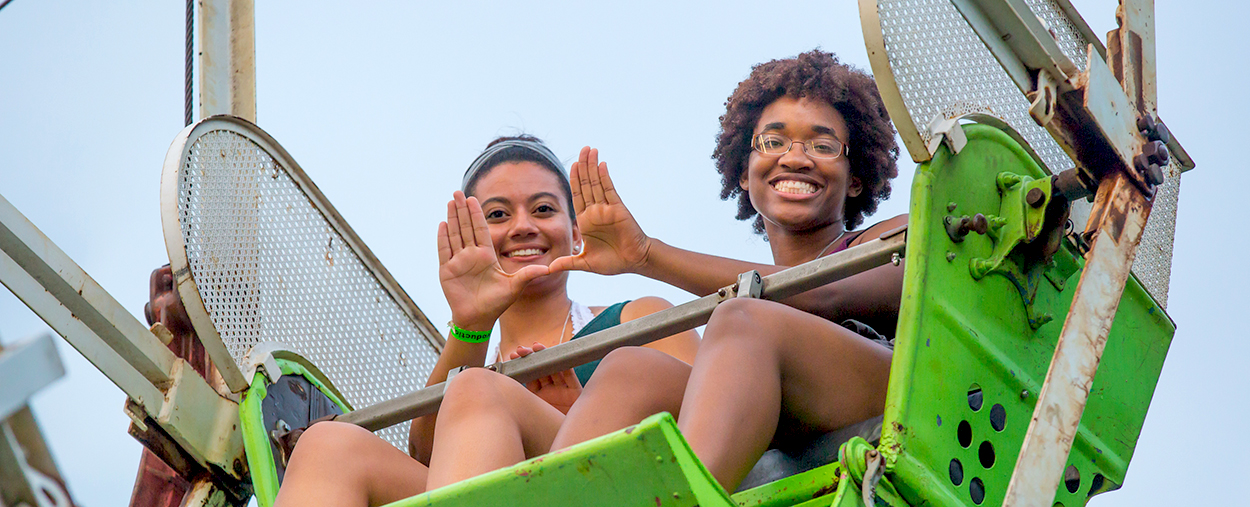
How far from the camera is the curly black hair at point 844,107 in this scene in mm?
3596

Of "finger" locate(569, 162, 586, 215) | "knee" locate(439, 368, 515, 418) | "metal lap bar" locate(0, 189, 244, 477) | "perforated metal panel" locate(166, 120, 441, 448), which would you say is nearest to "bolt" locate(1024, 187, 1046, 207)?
"finger" locate(569, 162, 586, 215)

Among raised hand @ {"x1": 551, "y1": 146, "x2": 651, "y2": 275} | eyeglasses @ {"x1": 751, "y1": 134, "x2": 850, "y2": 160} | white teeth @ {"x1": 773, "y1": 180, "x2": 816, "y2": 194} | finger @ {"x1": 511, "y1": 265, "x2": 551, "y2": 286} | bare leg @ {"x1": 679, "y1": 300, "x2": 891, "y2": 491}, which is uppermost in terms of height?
eyeglasses @ {"x1": 751, "y1": 134, "x2": 850, "y2": 160}

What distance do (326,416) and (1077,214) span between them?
1905 mm

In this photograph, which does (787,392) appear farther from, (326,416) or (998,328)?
(326,416)

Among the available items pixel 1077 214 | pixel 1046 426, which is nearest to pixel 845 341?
pixel 1046 426

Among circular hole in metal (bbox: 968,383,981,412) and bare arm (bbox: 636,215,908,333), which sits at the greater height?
bare arm (bbox: 636,215,908,333)

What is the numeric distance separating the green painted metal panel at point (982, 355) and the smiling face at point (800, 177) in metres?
0.71

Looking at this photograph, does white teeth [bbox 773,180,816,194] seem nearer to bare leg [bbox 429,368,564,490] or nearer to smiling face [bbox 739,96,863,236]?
smiling face [bbox 739,96,863,236]

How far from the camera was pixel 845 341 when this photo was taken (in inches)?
102

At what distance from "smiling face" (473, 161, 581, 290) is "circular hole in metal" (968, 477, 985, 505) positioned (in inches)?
62.9

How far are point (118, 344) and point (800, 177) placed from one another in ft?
5.70

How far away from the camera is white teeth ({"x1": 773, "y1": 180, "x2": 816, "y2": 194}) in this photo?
3.39 meters

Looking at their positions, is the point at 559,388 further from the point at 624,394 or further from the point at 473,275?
the point at 624,394

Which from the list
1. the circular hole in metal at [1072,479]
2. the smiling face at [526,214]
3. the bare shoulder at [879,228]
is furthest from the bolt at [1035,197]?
the smiling face at [526,214]
